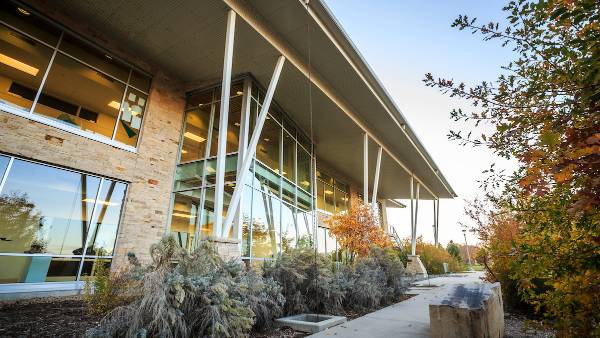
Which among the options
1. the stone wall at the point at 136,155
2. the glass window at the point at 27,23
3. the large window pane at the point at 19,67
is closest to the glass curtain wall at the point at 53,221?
the stone wall at the point at 136,155

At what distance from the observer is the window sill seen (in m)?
7.99

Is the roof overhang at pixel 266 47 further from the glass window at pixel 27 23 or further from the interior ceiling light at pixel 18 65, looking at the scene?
the interior ceiling light at pixel 18 65

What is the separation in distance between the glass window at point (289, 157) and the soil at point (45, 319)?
31.3ft

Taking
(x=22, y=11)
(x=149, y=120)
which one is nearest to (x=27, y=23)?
(x=22, y=11)

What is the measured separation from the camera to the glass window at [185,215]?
35.3 feet

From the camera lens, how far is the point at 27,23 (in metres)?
8.70

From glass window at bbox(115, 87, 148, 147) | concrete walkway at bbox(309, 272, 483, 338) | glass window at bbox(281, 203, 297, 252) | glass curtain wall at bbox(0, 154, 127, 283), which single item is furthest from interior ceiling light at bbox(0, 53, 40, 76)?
concrete walkway at bbox(309, 272, 483, 338)

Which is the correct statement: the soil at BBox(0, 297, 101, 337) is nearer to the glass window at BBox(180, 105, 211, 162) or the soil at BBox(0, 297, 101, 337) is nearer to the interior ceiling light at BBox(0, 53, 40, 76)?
the glass window at BBox(180, 105, 211, 162)

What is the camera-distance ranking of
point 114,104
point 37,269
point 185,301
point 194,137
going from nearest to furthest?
point 185,301 → point 37,269 → point 114,104 → point 194,137

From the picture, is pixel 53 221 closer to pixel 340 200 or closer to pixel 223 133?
pixel 223 133

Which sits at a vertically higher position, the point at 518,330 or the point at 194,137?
the point at 194,137

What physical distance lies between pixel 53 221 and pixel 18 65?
15.0ft

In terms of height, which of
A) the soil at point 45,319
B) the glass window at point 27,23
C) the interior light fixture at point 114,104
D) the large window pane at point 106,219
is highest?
the glass window at point 27,23

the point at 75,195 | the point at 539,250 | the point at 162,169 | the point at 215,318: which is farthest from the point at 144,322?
the point at 162,169
